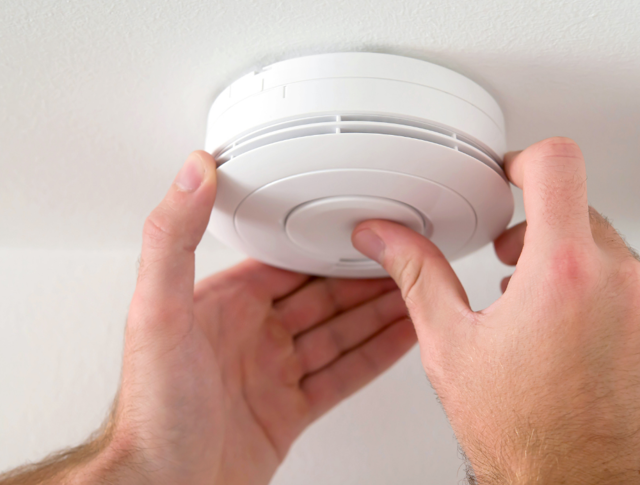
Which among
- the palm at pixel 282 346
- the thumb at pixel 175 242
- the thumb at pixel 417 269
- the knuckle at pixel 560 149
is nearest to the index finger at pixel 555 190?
the knuckle at pixel 560 149

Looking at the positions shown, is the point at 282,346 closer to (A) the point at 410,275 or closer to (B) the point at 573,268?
(A) the point at 410,275

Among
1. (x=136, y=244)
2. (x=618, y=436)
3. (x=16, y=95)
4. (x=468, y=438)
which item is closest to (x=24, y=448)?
(x=136, y=244)

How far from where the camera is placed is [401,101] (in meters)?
0.42

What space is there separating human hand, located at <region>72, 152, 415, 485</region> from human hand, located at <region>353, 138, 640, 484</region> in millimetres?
307

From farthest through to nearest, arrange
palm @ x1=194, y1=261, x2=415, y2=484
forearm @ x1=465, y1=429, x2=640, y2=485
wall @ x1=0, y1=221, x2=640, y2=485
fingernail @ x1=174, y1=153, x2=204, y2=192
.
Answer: wall @ x1=0, y1=221, x2=640, y2=485
palm @ x1=194, y1=261, x2=415, y2=484
fingernail @ x1=174, y1=153, x2=204, y2=192
forearm @ x1=465, y1=429, x2=640, y2=485

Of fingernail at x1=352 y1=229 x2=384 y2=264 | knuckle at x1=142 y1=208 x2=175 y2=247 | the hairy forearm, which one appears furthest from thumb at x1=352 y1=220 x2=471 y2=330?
the hairy forearm

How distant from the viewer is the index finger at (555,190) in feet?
1.34

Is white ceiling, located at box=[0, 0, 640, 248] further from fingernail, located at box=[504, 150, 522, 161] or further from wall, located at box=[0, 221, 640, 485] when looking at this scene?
wall, located at box=[0, 221, 640, 485]

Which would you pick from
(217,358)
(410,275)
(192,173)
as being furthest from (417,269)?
(217,358)

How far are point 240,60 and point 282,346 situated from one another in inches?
21.5

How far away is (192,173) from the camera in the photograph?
18.9 inches

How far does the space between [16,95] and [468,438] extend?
59 cm

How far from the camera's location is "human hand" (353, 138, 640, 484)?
38 cm

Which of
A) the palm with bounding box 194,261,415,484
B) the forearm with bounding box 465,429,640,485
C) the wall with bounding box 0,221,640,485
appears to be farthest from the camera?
the wall with bounding box 0,221,640,485
